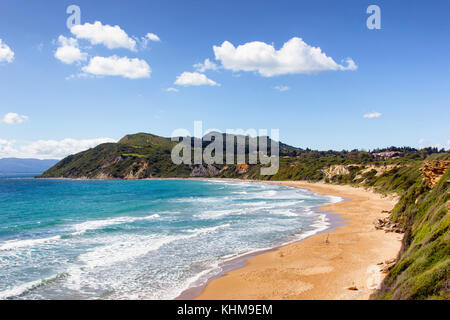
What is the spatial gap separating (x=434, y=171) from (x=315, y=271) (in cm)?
1320

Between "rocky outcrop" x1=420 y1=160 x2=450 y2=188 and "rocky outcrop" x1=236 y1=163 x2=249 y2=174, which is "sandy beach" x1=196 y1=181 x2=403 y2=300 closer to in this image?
"rocky outcrop" x1=420 y1=160 x2=450 y2=188

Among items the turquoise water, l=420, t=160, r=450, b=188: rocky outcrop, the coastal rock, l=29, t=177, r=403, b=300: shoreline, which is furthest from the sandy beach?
the coastal rock

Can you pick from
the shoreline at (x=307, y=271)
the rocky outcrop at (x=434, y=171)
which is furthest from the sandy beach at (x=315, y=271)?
the rocky outcrop at (x=434, y=171)

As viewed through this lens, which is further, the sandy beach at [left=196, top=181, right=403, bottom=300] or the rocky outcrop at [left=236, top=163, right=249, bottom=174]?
the rocky outcrop at [left=236, top=163, right=249, bottom=174]

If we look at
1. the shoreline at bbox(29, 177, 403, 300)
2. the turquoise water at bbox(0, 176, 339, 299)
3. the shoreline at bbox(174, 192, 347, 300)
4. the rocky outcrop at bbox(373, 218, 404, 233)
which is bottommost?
the turquoise water at bbox(0, 176, 339, 299)

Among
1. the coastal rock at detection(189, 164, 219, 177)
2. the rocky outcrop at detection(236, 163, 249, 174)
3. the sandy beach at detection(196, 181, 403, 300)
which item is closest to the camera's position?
the sandy beach at detection(196, 181, 403, 300)

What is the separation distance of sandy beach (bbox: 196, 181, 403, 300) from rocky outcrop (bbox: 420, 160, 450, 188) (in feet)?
15.3

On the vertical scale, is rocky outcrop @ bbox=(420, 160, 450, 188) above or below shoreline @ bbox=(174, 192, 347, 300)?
above

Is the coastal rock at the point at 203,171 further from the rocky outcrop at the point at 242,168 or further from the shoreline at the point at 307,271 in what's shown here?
the shoreline at the point at 307,271

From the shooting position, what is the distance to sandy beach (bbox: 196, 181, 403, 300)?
44.0 ft

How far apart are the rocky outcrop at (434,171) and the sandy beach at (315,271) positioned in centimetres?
466

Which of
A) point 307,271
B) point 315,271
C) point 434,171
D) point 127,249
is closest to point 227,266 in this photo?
point 307,271

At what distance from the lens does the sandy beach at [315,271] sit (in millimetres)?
13422

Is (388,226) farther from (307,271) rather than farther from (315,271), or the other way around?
(307,271)
